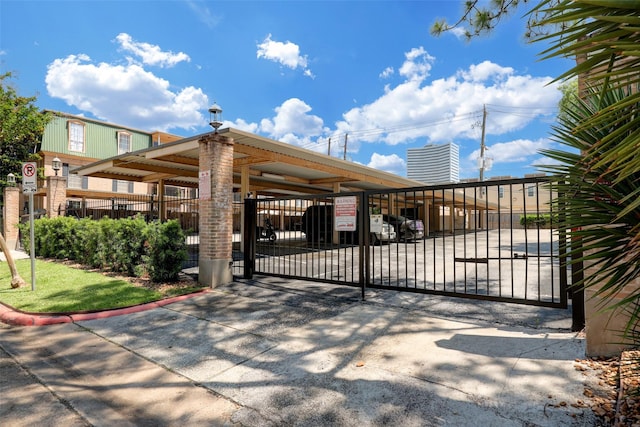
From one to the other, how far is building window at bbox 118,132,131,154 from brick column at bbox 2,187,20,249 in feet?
49.1

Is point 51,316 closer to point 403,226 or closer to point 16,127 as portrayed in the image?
point 403,226

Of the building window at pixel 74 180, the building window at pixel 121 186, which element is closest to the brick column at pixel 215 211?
the building window at pixel 74 180

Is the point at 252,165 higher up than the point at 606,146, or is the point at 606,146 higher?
the point at 252,165

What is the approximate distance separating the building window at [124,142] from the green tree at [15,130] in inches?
233

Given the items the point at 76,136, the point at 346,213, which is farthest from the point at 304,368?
the point at 76,136

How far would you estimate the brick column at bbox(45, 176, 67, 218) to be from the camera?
14.1m

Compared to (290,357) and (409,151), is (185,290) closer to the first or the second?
(290,357)

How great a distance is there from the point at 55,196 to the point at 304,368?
15.6m

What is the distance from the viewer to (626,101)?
1.41 meters

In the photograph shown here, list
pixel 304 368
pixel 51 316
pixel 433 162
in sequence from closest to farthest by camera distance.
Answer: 1. pixel 304 368
2. pixel 51 316
3. pixel 433 162

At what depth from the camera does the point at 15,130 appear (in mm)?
16125

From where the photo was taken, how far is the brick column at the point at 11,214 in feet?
57.4

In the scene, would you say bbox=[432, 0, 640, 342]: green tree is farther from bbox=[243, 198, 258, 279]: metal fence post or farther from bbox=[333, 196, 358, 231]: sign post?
bbox=[243, 198, 258, 279]: metal fence post

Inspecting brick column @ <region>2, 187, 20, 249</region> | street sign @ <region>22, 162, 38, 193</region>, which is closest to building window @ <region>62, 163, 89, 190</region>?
brick column @ <region>2, 187, 20, 249</region>
